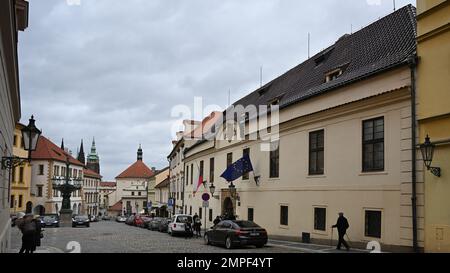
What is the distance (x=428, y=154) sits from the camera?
16.2 metres

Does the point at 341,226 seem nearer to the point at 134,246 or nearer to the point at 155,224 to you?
the point at 134,246

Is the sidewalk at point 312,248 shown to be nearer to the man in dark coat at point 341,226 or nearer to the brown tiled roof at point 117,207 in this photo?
the man in dark coat at point 341,226

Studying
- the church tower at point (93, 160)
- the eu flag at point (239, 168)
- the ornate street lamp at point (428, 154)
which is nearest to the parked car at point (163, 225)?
the eu flag at point (239, 168)

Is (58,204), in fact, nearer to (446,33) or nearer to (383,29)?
(383,29)

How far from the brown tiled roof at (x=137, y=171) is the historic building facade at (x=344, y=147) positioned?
360 ft

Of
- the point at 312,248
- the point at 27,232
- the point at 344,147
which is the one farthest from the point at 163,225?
the point at 27,232

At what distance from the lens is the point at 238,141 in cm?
3353

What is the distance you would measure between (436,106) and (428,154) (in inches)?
68.2

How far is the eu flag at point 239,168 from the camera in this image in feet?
98.2

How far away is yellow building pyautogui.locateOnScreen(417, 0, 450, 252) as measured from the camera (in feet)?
52.7

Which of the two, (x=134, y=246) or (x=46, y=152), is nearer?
(x=134, y=246)

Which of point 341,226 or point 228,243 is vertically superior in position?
point 341,226

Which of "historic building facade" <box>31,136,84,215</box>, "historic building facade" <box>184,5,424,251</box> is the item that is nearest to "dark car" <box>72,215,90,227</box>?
"historic building facade" <box>184,5,424,251</box>
